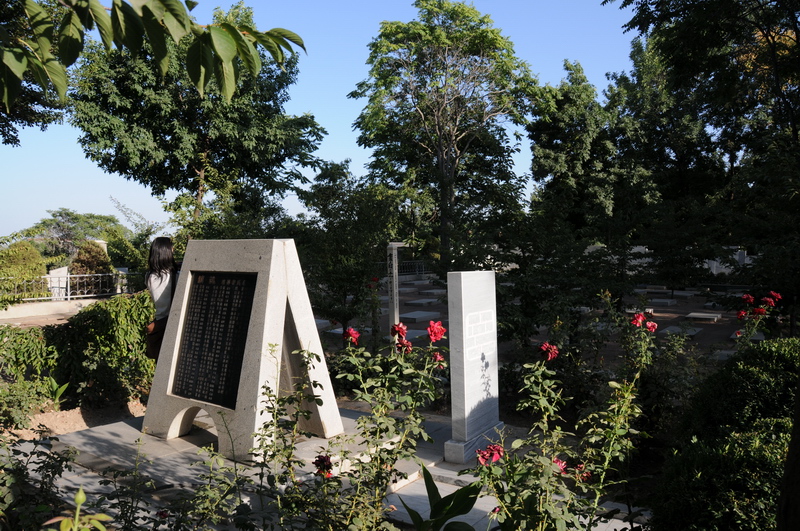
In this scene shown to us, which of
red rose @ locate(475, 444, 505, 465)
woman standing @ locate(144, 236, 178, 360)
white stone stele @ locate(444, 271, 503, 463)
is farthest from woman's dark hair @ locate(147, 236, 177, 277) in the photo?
red rose @ locate(475, 444, 505, 465)

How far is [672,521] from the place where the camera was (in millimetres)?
2572

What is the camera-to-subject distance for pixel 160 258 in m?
5.79

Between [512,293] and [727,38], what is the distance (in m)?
7.68

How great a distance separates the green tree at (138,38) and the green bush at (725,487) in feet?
8.26

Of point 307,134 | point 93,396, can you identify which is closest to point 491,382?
point 93,396

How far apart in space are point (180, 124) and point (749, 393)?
20.5m

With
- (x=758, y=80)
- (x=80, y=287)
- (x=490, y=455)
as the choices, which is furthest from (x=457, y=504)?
(x=80, y=287)

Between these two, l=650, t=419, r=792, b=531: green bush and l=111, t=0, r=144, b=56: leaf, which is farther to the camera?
l=650, t=419, r=792, b=531: green bush

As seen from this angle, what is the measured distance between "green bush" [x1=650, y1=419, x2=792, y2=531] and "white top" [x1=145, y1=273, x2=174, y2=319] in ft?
15.8

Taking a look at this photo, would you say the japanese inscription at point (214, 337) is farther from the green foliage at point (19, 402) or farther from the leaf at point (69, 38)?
the leaf at point (69, 38)

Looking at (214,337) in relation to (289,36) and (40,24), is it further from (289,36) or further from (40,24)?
(289,36)

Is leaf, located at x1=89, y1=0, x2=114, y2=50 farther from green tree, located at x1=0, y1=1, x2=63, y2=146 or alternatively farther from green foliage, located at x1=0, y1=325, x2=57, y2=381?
green tree, located at x1=0, y1=1, x2=63, y2=146

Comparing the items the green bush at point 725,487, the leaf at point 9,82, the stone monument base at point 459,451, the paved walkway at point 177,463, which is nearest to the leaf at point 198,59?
the leaf at point 9,82

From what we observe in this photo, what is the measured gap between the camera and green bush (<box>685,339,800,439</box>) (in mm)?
3508
